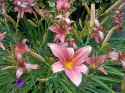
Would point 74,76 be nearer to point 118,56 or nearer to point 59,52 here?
point 59,52

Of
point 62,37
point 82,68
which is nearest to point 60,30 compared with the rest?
point 62,37

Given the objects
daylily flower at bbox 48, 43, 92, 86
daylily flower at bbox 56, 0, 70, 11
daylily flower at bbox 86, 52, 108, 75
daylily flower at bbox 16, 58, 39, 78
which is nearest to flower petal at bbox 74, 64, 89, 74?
daylily flower at bbox 48, 43, 92, 86

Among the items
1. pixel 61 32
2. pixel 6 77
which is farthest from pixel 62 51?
pixel 6 77

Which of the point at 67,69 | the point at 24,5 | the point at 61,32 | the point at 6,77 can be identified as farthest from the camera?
the point at 6,77

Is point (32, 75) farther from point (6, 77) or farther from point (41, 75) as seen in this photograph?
point (6, 77)

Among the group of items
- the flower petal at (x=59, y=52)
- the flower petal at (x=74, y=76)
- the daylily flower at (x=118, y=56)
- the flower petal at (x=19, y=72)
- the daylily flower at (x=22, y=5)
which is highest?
the daylily flower at (x=22, y=5)

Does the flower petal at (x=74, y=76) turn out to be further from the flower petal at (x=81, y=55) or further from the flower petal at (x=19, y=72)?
the flower petal at (x=19, y=72)

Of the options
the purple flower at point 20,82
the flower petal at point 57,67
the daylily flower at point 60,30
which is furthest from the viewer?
the purple flower at point 20,82

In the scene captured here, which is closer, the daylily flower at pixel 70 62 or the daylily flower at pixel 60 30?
the daylily flower at pixel 70 62

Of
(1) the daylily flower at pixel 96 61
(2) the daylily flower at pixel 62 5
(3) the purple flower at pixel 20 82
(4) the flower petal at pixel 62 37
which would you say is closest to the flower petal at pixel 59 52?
(1) the daylily flower at pixel 96 61
